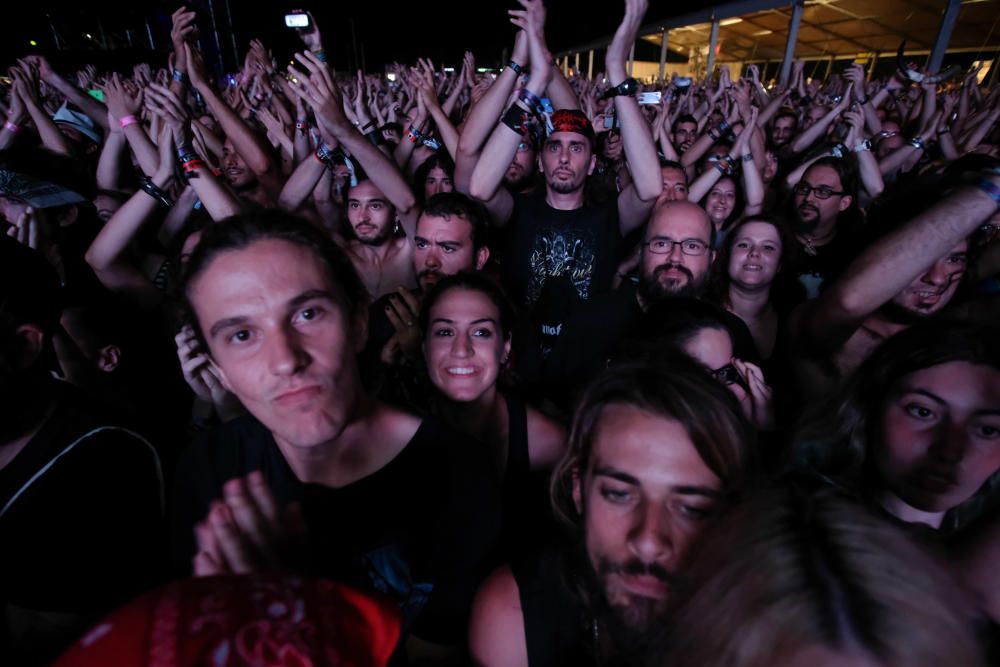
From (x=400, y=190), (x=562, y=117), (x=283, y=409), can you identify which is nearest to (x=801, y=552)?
(x=283, y=409)

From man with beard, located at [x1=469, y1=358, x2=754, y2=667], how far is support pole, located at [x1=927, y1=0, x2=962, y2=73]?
48.2 ft

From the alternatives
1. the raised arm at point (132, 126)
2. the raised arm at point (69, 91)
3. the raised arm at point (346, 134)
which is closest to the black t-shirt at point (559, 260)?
the raised arm at point (346, 134)

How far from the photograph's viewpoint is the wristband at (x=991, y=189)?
141cm

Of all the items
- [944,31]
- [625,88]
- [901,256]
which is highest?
[944,31]

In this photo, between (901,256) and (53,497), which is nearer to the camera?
(53,497)

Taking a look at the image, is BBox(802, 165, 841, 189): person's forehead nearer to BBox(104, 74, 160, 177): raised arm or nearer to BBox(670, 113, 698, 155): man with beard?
BBox(670, 113, 698, 155): man with beard

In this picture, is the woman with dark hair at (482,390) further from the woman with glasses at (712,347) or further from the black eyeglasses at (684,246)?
the black eyeglasses at (684,246)

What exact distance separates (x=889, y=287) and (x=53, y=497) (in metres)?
2.44

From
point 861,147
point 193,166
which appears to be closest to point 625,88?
point 193,166

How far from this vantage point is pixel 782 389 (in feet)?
7.69

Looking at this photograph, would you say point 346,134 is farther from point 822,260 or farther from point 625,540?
point 822,260

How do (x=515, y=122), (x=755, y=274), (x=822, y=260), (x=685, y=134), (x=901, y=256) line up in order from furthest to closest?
(x=685, y=134), (x=822, y=260), (x=515, y=122), (x=755, y=274), (x=901, y=256)

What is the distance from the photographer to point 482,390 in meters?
1.82

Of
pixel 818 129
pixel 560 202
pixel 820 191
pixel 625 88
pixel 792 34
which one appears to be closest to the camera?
pixel 625 88
